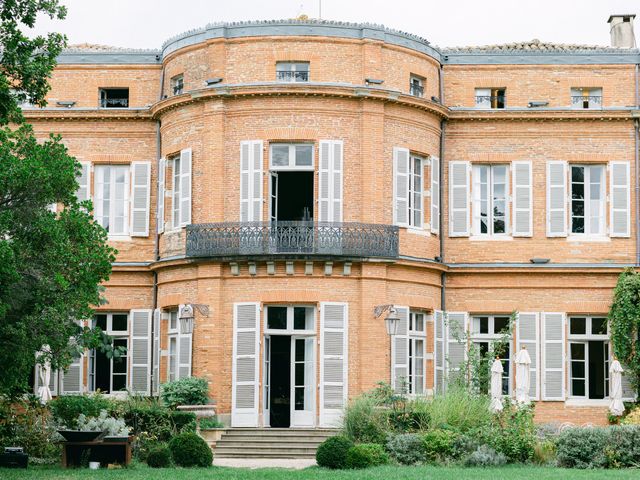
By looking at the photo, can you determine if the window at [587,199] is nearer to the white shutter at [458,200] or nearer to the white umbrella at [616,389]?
the white shutter at [458,200]

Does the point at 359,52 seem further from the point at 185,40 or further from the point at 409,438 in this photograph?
the point at 409,438

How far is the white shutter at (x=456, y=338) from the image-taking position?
29.2 meters

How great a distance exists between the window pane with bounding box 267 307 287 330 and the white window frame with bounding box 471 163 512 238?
5.66m

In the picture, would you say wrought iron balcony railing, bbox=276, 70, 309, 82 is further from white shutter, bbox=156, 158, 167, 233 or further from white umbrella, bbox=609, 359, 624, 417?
white umbrella, bbox=609, 359, 624, 417

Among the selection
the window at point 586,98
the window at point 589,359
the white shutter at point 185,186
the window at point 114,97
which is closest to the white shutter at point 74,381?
the white shutter at point 185,186

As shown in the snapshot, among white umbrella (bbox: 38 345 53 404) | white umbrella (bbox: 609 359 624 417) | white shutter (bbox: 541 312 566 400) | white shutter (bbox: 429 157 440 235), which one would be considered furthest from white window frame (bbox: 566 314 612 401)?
white umbrella (bbox: 38 345 53 404)

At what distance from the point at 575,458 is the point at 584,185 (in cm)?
1017

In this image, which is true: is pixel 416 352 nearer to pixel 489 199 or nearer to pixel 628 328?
pixel 489 199

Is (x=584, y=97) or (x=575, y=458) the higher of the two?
(x=584, y=97)

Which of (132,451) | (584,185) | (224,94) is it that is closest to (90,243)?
(132,451)

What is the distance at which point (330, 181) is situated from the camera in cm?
2745

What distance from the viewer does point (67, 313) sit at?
70.5ft

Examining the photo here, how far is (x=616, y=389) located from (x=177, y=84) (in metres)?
12.8

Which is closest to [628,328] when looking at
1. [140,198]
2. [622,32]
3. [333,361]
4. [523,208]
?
[523,208]
